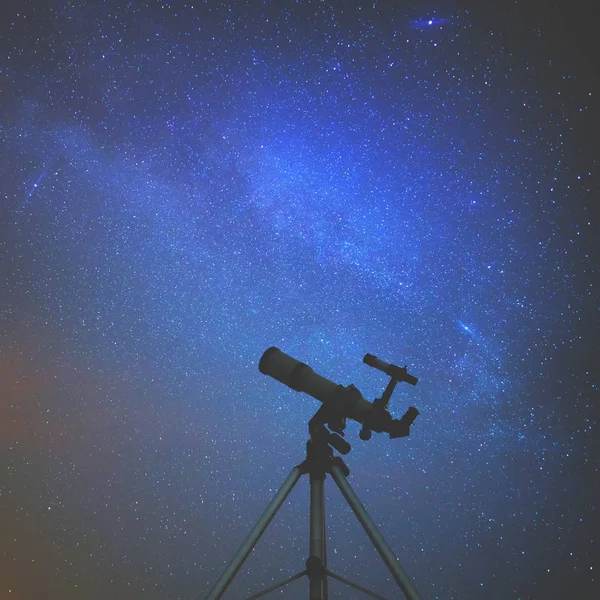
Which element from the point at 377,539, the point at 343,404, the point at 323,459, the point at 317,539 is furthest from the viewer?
the point at 343,404

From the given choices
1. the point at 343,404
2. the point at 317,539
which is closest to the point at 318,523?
the point at 317,539

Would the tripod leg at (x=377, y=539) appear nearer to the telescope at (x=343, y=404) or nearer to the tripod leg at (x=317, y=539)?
the tripod leg at (x=317, y=539)

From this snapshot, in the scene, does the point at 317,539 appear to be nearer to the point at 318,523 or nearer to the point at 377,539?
the point at 318,523

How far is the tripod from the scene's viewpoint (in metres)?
2.07

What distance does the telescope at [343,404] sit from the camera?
2643mm

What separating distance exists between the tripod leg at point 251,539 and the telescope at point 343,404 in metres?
0.38

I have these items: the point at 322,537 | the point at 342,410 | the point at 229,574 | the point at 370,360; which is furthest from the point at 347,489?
the point at 370,360

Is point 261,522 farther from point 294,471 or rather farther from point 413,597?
point 413,597

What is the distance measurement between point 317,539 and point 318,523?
8cm

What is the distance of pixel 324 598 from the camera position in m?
2.28

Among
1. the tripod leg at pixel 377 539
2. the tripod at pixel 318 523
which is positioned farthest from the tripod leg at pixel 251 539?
the tripod leg at pixel 377 539

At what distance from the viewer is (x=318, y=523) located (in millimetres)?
2334

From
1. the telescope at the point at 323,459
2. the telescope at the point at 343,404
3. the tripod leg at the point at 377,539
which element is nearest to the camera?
the tripod leg at the point at 377,539

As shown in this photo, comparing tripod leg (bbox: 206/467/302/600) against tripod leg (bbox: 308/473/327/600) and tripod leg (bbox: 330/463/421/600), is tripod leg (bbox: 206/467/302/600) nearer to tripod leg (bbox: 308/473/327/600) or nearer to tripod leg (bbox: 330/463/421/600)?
tripod leg (bbox: 308/473/327/600)
